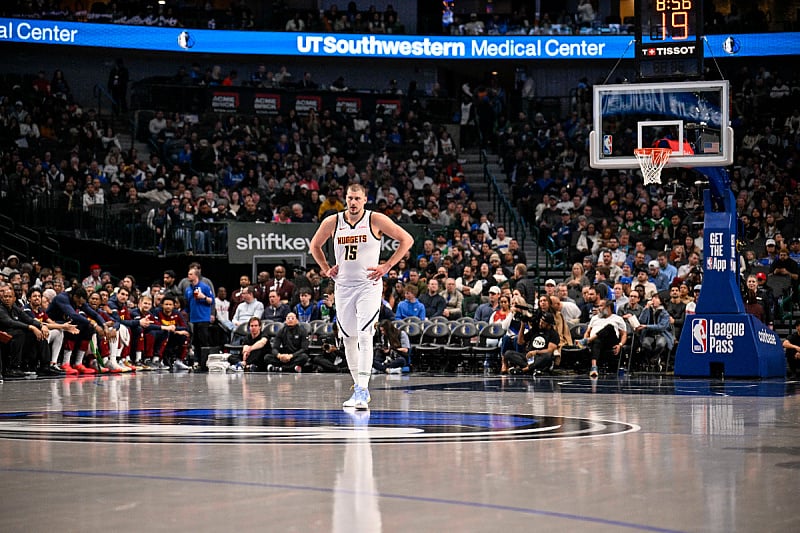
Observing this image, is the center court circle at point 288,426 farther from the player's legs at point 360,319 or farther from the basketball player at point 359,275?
the basketball player at point 359,275

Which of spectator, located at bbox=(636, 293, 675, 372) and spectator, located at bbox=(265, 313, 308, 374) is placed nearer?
spectator, located at bbox=(636, 293, 675, 372)

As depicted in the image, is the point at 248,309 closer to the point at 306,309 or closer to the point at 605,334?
the point at 306,309

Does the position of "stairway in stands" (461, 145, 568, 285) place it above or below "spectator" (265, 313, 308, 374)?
above

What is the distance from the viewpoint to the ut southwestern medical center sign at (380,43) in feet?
112

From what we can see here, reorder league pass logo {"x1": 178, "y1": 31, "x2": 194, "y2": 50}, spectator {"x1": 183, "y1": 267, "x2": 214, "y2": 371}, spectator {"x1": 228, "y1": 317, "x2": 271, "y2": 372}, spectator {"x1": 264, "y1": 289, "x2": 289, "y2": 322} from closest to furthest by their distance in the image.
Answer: spectator {"x1": 228, "y1": 317, "x2": 271, "y2": 372} < spectator {"x1": 264, "y1": 289, "x2": 289, "y2": 322} < spectator {"x1": 183, "y1": 267, "x2": 214, "y2": 371} < league pass logo {"x1": 178, "y1": 31, "x2": 194, "y2": 50}

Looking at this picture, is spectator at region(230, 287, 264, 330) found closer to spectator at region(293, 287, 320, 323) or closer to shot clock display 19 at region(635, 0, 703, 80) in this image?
spectator at region(293, 287, 320, 323)

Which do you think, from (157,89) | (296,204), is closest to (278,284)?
(296,204)

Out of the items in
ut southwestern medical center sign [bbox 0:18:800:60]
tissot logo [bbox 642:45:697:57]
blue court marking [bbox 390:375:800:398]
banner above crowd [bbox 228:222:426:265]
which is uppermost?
ut southwestern medical center sign [bbox 0:18:800:60]

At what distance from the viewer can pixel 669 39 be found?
51.5ft

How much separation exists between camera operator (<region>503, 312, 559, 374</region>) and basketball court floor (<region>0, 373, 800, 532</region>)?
660cm

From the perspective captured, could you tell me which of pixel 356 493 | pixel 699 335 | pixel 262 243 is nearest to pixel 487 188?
pixel 262 243

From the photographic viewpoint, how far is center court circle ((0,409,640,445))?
756cm

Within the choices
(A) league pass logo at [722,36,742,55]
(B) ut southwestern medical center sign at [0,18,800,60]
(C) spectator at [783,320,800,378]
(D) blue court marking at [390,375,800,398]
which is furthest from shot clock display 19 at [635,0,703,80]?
(A) league pass logo at [722,36,742,55]

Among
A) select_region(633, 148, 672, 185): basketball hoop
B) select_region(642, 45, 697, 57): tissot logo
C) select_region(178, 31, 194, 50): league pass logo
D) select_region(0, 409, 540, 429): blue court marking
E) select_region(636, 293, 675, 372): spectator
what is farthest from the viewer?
select_region(178, 31, 194, 50): league pass logo
